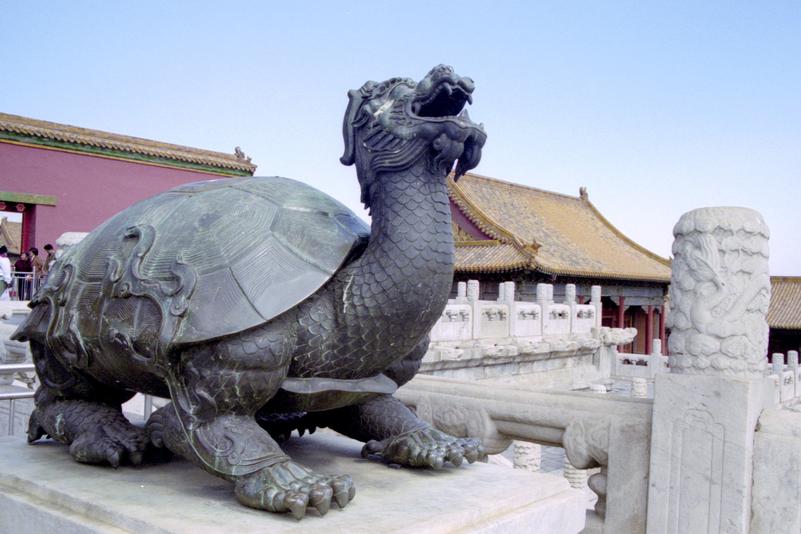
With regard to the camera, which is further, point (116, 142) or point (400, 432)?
point (116, 142)

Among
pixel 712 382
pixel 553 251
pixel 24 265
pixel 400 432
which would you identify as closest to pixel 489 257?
pixel 553 251

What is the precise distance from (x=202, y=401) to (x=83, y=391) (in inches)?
27.3

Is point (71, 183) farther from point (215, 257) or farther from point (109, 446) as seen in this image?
point (215, 257)

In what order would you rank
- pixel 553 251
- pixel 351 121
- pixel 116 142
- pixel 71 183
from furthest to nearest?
pixel 553 251 < pixel 116 142 < pixel 71 183 < pixel 351 121

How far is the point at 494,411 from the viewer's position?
2.97 meters

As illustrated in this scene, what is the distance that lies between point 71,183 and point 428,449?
15.5 m

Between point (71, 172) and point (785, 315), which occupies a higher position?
point (71, 172)

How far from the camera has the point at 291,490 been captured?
163 centimetres

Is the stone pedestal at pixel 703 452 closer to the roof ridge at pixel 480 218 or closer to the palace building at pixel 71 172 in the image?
the palace building at pixel 71 172

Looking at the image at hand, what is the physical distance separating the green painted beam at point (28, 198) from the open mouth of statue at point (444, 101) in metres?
15.1

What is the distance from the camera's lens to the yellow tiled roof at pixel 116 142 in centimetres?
1461

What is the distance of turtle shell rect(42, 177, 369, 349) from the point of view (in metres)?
1.71

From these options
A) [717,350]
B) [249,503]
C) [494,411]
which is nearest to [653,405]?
[717,350]

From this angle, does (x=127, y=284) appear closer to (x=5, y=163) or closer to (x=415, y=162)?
(x=415, y=162)
